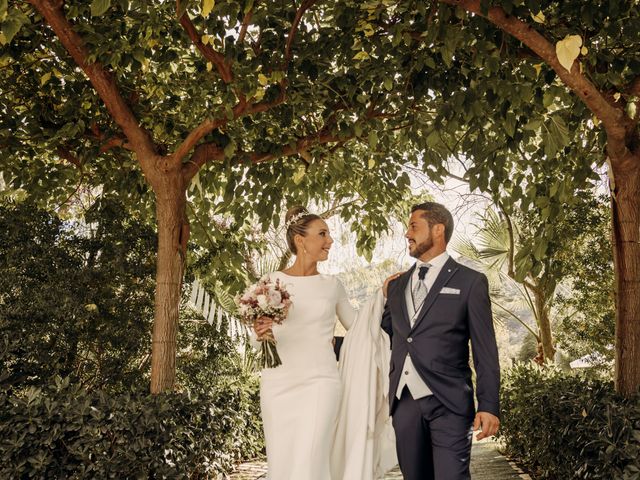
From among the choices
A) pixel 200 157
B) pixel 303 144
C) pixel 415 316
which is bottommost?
pixel 415 316

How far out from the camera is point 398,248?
15.8 m

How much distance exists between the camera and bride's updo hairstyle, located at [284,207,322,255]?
5.06 m

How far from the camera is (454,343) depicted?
3.99m

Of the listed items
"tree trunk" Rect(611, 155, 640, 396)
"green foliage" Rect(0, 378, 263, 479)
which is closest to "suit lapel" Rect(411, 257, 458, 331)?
"tree trunk" Rect(611, 155, 640, 396)

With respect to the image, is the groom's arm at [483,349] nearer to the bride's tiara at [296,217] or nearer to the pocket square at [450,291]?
the pocket square at [450,291]

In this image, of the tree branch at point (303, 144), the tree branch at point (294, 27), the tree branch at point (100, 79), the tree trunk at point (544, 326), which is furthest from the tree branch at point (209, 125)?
the tree trunk at point (544, 326)

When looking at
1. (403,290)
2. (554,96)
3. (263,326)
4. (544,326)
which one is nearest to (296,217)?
(263,326)

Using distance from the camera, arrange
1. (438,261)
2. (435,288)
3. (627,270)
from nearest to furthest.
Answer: (435,288), (438,261), (627,270)

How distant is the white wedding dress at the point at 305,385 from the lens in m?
4.67

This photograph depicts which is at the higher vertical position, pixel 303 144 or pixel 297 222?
pixel 303 144

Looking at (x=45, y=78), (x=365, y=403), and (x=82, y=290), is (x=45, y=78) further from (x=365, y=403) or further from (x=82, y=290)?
(x=365, y=403)

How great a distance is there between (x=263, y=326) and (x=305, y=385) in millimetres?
536

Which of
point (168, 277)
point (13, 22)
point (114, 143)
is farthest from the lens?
point (114, 143)

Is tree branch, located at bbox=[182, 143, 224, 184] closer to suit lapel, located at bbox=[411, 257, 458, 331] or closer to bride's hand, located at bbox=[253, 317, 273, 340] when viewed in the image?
bride's hand, located at bbox=[253, 317, 273, 340]
